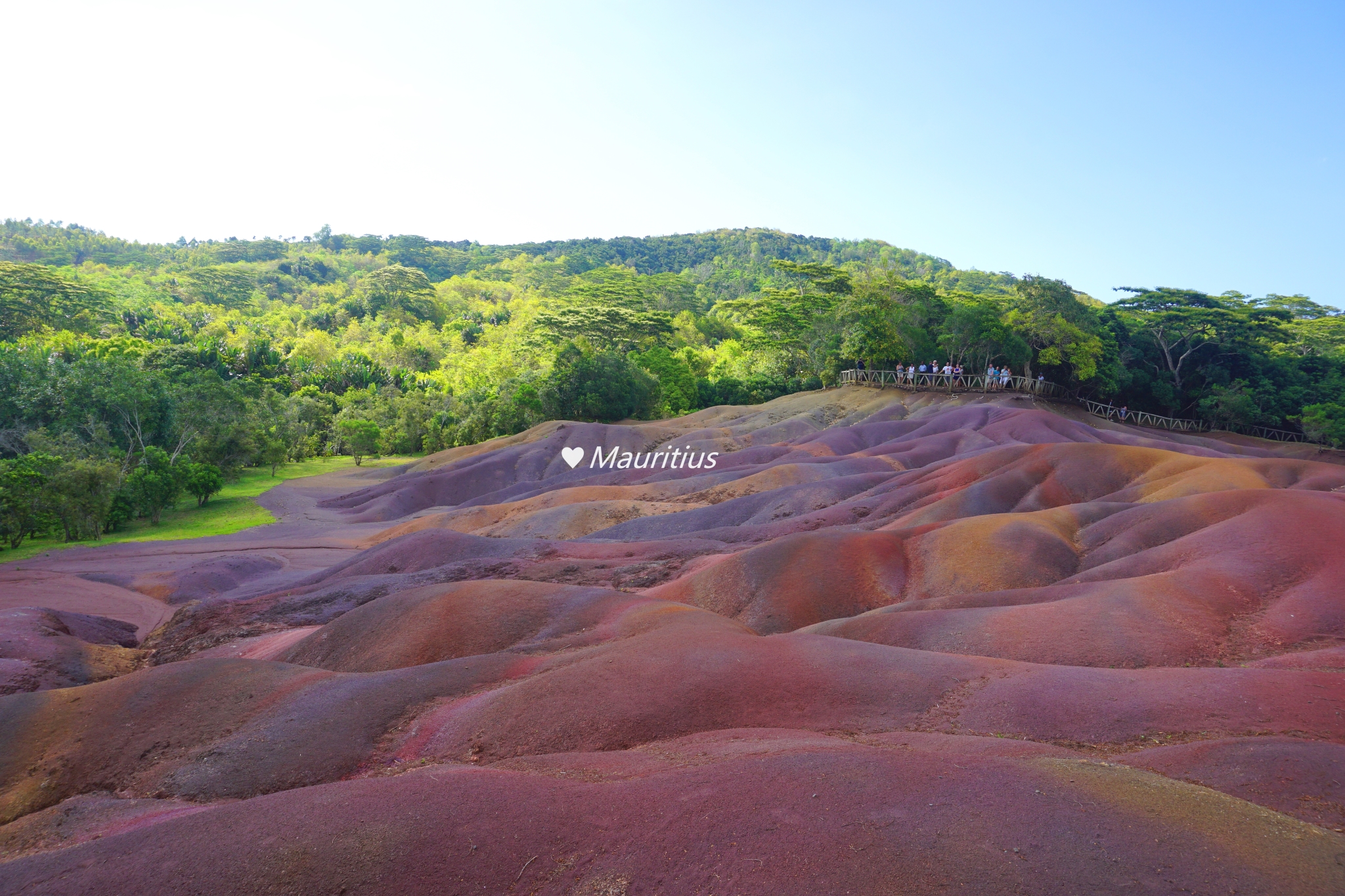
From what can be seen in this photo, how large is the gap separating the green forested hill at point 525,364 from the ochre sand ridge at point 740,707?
16.1m

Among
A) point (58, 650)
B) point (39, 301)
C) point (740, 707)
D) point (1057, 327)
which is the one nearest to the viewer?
point (740, 707)

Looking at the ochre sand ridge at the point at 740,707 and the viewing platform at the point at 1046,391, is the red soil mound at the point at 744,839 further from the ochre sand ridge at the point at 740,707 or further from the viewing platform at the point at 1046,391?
the viewing platform at the point at 1046,391

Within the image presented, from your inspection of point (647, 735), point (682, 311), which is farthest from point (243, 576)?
point (682, 311)

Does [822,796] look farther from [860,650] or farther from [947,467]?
[947,467]

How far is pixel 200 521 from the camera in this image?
39.4m

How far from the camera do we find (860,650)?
44.9 feet

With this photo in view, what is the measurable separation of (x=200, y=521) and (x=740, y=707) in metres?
37.5

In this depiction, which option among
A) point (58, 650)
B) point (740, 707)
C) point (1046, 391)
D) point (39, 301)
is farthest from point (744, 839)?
point (39, 301)

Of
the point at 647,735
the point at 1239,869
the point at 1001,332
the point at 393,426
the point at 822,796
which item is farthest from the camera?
the point at 393,426

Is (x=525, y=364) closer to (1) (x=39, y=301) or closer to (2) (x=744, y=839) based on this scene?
(1) (x=39, y=301)

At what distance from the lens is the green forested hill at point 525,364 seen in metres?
40.4

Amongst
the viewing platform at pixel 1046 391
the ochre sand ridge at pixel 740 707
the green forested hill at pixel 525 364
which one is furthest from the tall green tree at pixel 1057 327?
the ochre sand ridge at pixel 740 707

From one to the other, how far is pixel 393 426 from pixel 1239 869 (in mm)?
67113

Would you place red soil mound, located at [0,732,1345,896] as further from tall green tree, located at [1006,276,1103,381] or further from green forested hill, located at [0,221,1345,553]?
tall green tree, located at [1006,276,1103,381]
